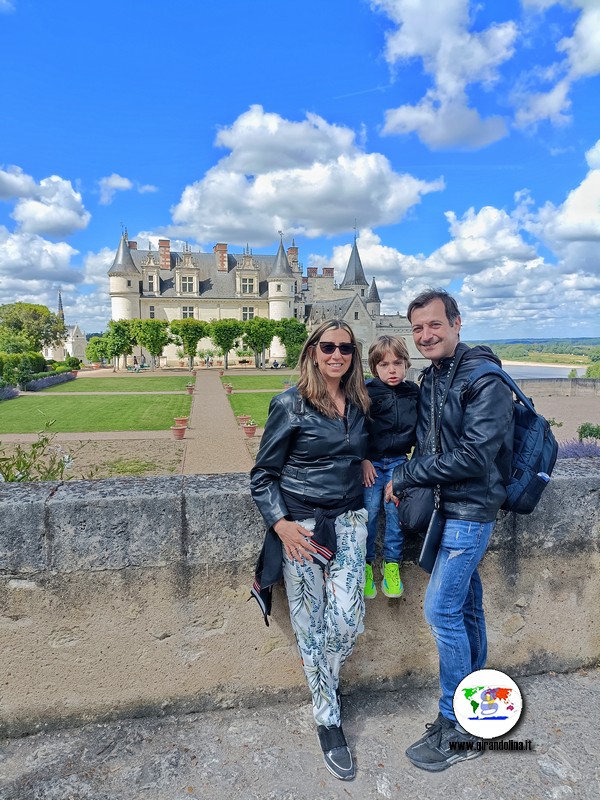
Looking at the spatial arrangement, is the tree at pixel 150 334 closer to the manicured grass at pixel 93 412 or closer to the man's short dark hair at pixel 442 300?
the manicured grass at pixel 93 412

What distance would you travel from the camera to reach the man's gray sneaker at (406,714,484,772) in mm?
2135

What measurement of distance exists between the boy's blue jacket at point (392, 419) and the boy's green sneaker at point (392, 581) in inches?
22.2

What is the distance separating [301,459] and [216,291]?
71.6 meters

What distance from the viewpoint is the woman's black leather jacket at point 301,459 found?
222 cm

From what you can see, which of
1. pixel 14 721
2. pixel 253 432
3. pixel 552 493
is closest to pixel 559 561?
pixel 552 493

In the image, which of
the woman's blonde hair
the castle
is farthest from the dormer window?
the woman's blonde hair

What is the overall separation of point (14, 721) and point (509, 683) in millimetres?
2305

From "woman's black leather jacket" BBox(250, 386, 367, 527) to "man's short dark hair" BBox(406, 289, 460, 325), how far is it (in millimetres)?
667

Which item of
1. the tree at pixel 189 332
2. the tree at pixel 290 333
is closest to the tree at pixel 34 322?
the tree at pixel 189 332

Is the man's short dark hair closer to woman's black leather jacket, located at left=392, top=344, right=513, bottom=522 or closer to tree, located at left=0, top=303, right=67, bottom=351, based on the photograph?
woman's black leather jacket, located at left=392, top=344, right=513, bottom=522

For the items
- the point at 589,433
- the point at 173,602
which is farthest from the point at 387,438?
the point at 589,433

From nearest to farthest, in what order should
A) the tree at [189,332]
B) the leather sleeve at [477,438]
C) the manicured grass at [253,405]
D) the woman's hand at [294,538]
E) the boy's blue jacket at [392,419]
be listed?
1. the leather sleeve at [477,438]
2. the woman's hand at [294,538]
3. the boy's blue jacket at [392,419]
4. the manicured grass at [253,405]
5. the tree at [189,332]

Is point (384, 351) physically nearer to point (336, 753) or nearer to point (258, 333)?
point (336, 753)

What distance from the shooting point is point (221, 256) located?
7325cm
